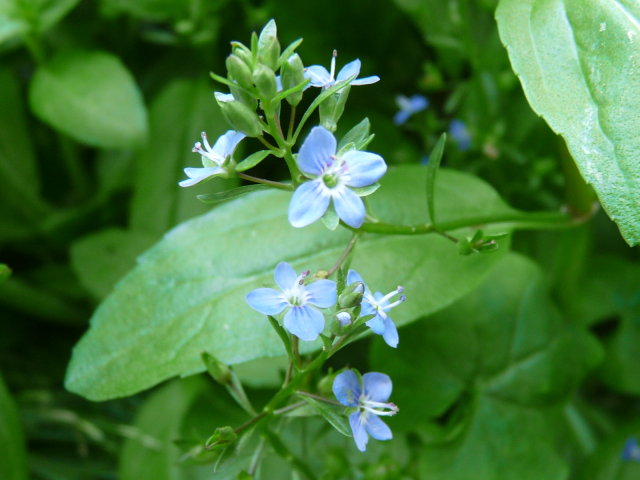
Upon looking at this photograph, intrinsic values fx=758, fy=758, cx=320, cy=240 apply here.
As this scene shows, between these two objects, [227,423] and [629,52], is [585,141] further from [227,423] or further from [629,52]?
[227,423]

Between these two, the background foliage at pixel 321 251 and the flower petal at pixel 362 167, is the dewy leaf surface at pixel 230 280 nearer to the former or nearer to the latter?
the background foliage at pixel 321 251

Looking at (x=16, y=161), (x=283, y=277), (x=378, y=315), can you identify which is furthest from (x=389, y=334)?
(x=16, y=161)

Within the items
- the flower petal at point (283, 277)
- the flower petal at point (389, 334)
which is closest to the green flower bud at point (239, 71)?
the flower petal at point (283, 277)

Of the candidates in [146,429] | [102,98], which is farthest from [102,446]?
[102,98]

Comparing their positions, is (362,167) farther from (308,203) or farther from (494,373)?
(494,373)

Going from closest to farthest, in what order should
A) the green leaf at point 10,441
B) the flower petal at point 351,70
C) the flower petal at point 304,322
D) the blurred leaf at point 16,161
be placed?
the flower petal at point 304,322 < the flower petal at point 351,70 < the green leaf at point 10,441 < the blurred leaf at point 16,161

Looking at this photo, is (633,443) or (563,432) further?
(563,432)
